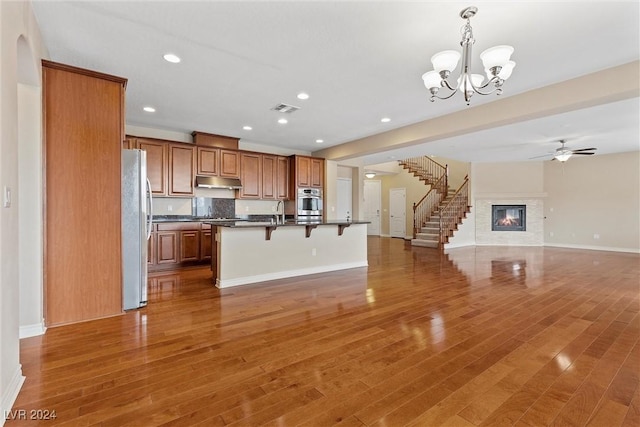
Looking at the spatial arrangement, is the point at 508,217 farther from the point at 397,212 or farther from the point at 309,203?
the point at 309,203

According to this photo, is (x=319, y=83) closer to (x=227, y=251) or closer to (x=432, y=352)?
(x=227, y=251)

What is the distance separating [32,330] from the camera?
8.74 feet

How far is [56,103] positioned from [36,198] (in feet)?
3.05

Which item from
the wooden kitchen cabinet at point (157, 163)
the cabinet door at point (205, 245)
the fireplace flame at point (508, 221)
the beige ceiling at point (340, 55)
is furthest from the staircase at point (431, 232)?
the wooden kitchen cabinet at point (157, 163)

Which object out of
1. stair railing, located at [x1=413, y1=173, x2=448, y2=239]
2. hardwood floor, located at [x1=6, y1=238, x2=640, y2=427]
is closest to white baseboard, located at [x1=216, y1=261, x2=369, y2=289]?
hardwood floor, located at [x1=6, y1=238, x2=640, y2=427]

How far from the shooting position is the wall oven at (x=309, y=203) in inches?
288

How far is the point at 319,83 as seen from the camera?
3.84 m

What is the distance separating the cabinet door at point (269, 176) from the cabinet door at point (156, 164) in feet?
6.74

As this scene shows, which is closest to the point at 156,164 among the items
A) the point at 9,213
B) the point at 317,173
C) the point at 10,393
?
the point at 317,173

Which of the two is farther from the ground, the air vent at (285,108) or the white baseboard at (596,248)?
the air vent at (285,108)

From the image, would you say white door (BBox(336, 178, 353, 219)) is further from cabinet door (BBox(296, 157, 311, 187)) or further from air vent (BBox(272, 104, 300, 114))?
air vent (BBox(272, 104, 300, 114))

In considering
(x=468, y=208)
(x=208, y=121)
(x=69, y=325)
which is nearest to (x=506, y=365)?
(x=69, y=325)

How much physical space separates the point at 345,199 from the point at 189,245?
4.50 m

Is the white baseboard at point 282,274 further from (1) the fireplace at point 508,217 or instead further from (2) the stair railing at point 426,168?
(2) the stair railing at point 426,168
